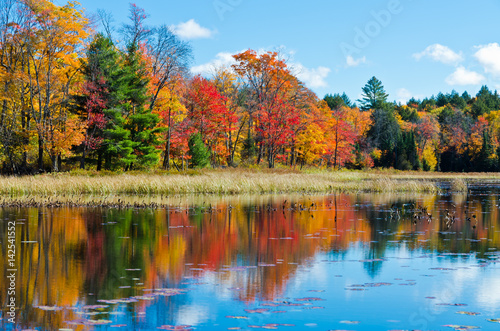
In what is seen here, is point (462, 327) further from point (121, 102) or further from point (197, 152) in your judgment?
point (197, 152)

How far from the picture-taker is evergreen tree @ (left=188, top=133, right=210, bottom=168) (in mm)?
45625

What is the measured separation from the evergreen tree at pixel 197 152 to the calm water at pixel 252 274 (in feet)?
94.1

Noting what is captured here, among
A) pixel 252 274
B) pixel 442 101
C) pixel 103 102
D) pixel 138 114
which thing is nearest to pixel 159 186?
pixel 103 102

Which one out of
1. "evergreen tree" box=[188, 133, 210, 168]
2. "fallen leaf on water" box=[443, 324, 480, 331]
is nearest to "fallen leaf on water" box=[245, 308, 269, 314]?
"fallen leaf on water" box=[443, 324, 480, 331]

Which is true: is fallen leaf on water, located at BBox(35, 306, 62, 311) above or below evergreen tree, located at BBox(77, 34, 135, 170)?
below

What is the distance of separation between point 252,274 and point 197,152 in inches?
1465

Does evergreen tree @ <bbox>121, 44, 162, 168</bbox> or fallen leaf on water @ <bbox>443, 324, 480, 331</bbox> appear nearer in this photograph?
Answer: fallen leaf on water @ <bbox>443, 324, 480, 331</bbox>

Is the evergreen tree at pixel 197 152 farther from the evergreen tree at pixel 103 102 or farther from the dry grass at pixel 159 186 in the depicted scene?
the dry grass at pixel 159 186

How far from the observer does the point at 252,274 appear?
891 cm

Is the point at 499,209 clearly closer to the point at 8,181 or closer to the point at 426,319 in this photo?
the point at 426,319

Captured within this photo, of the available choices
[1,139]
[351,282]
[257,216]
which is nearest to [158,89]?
[1,139]

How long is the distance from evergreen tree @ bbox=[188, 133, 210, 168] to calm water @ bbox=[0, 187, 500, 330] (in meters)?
28.7

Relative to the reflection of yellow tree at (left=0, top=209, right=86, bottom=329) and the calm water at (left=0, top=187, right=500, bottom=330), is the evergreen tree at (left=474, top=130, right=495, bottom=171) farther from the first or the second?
the reflection of yellow tree at (left=0, top=209, right=86, bottom=329)

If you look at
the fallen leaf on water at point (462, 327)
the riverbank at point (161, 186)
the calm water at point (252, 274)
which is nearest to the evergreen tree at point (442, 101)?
the riverbank at point (161, 186)
